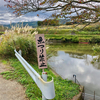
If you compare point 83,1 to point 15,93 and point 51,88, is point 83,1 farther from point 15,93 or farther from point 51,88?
point 15,93

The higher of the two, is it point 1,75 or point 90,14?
point 90,14

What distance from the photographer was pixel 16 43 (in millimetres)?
6297

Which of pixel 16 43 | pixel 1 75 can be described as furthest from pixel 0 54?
pixel 1 75

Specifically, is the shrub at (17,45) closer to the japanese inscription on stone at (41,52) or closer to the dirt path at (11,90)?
the dirt path at (11,90)

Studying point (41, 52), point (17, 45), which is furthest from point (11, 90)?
point (17, 45)

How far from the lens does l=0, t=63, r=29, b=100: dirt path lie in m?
2.50

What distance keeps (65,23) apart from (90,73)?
4.54 m

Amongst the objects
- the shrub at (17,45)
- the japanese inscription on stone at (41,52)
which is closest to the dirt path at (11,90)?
the japanese inscription on stone at (41,52)

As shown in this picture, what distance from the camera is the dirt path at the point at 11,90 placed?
2504 mm

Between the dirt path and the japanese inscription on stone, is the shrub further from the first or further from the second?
the japanese inscription on stone

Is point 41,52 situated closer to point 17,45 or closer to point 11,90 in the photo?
point 11,90

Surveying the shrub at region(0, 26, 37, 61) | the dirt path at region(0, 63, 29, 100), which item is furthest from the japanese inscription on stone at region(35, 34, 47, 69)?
the shrub at region(0, 26, 37, 61)

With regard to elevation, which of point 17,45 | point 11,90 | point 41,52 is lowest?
point 11,90

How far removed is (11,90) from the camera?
281cm
